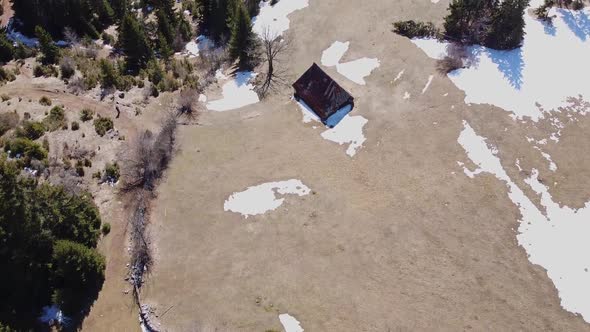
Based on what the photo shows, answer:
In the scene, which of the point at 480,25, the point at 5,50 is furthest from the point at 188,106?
the point at 480,25

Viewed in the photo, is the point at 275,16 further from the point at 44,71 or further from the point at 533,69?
the point at 533,69

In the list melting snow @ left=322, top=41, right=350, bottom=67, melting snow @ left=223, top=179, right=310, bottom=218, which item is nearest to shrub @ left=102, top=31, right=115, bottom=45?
melting snow @ left=322, top=41, right=350, bottom=67

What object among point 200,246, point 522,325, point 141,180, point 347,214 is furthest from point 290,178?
point 522,325

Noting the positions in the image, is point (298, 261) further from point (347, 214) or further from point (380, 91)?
point (380, 91)

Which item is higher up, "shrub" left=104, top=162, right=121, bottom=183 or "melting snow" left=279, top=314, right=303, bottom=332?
"shrub" left=104, top=162, right=121, bottom=183

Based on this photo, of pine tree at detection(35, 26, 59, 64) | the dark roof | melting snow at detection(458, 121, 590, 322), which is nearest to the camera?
melting snow at detection(458, 121, 590, 322)

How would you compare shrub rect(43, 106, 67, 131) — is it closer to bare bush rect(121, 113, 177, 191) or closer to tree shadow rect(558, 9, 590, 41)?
bare bush rect(121, 113, 177, 191)
